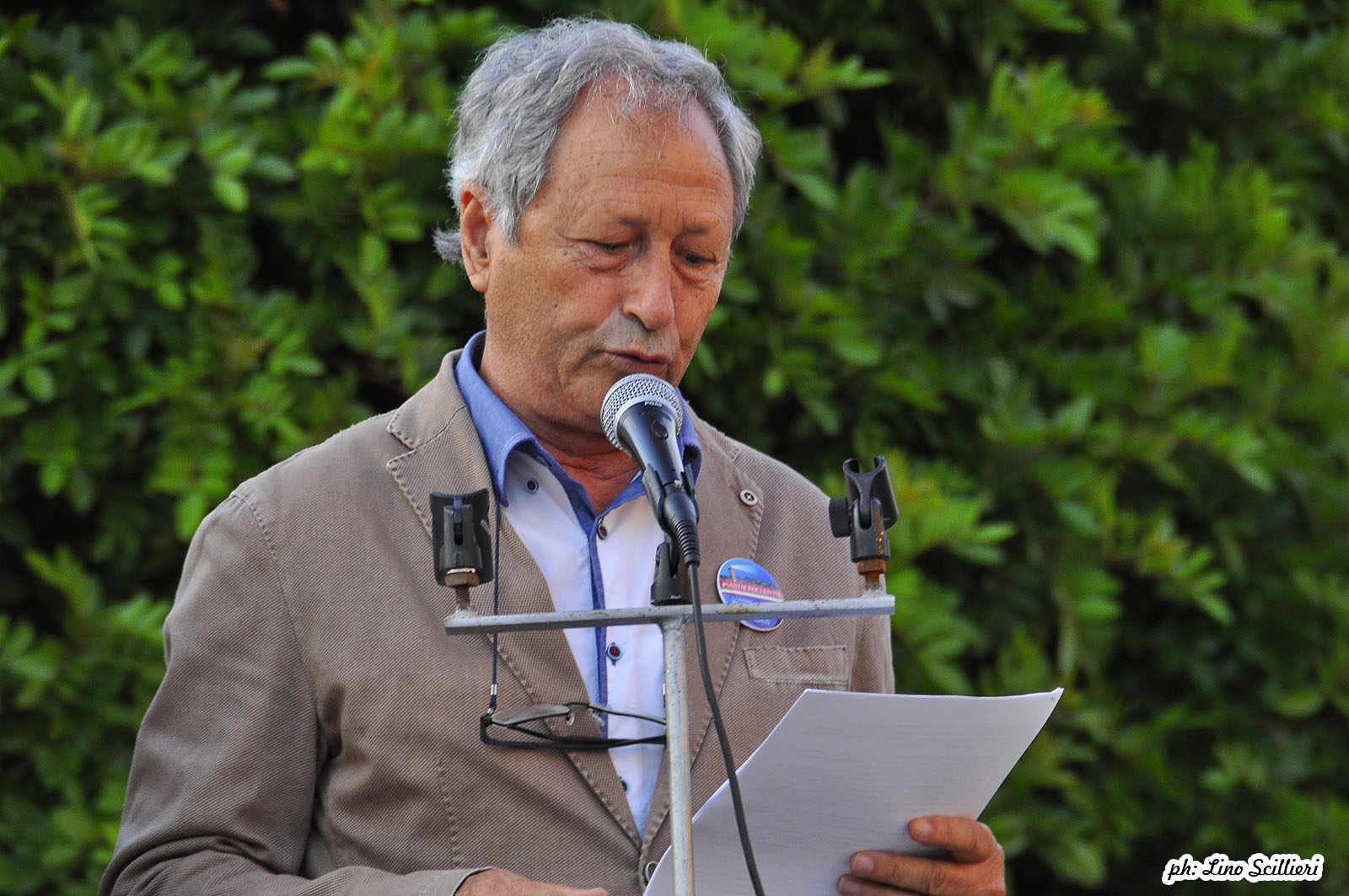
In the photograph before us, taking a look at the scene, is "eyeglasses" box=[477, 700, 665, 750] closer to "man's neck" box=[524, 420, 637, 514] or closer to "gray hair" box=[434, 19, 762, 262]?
"man's neck" box=[524, 420, 637, 514]

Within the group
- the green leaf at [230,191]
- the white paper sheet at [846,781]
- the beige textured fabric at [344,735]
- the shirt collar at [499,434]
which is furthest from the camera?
the green leaf at [230,191]

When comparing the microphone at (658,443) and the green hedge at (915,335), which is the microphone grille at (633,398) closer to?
the microphone at (658,443)

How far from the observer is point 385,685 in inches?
79.5

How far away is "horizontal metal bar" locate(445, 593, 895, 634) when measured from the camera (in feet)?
4.96

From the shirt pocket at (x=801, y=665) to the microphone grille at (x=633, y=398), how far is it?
574mm

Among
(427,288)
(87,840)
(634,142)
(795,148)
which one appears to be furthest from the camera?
(795,148)

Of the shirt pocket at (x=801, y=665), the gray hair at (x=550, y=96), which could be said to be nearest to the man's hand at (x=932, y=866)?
the shirt pocket at (x=801, y=665)

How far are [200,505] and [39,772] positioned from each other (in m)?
0.60

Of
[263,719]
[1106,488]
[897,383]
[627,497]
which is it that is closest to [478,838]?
[263,719]

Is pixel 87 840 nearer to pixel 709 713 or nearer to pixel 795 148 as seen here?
pixel 709 713

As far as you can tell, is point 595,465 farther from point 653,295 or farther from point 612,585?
point 653,295

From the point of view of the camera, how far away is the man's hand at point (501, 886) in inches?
68.7

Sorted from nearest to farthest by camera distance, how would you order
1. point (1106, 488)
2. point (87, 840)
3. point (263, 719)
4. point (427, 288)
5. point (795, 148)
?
point (263, 719) → point (87, 840) → point (427, 288) → point (795, 148) → point (1106, 488)

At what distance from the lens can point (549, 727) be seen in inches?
80.6
